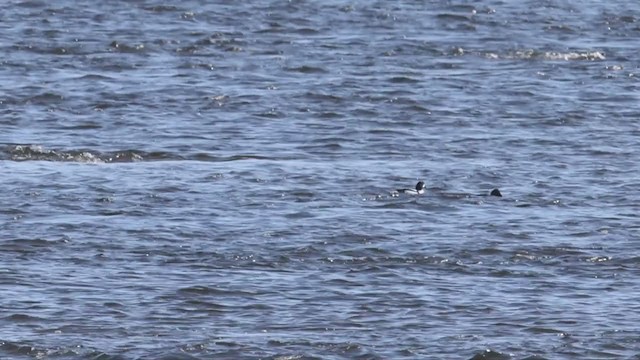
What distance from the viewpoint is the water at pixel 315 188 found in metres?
13.6

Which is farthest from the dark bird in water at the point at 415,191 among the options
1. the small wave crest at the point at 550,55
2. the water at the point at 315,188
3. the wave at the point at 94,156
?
the small wave crest at the point at 550,55

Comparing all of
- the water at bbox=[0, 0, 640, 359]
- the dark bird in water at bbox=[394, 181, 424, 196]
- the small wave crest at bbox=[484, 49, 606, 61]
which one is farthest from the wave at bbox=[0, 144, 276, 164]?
the small wave crest at bbox=[484, 49, 606, 61]

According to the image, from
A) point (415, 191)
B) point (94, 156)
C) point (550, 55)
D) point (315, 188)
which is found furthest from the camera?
point (550, 55)

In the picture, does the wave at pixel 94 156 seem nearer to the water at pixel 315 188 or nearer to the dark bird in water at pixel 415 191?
the water at pixel 315 188

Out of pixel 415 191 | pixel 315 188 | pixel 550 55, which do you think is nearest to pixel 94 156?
Answer: pixel 315 188

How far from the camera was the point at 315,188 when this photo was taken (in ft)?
61.1

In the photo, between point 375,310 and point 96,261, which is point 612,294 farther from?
point 96,261

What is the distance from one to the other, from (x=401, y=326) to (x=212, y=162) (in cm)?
671

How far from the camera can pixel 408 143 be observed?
70.0 ft

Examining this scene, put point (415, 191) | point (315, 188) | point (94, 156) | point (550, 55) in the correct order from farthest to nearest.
Answer: 1. point (550, 55)
2. point (94, 156)
3. point (315, 188)
4. point (415, 191)

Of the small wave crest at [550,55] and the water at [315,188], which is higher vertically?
the water at [315,188]

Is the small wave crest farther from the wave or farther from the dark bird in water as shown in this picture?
the dark bird in water

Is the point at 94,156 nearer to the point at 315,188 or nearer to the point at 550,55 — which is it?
the point at 315,188

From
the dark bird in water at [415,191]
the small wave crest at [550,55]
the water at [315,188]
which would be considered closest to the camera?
the water at [315,188]
